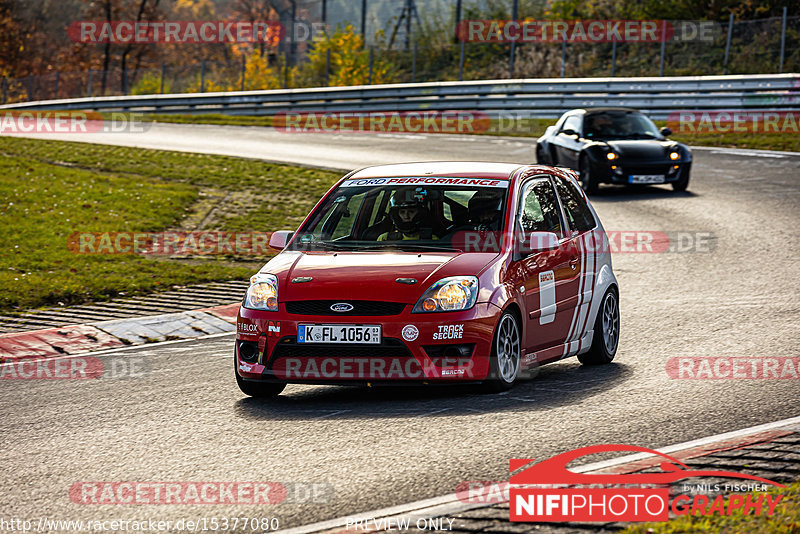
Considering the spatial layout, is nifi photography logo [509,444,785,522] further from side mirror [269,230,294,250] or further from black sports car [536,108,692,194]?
black sports car [536,108,692,194]

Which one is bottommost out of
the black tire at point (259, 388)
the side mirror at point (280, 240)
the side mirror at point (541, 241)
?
the black tire at point (259, 388)

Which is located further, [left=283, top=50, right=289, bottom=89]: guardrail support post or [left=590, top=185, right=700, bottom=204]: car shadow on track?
[left=283, top=50, right=289, bottom=89]: guardrail support post

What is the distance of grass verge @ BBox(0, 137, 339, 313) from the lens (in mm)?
→ 12930

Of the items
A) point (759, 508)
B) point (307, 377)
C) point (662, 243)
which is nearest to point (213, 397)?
point (307, 377)

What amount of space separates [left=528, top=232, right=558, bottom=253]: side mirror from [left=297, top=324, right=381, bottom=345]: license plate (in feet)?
5.07

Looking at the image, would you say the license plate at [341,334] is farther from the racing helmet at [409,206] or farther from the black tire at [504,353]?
the racing helmet at [409,206]

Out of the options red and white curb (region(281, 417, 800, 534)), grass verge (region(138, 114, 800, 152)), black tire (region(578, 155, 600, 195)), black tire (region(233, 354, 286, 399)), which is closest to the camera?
red and white curb (region(281, 417, 800, 534))

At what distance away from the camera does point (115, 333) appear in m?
10.6

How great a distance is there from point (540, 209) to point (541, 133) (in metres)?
22.1

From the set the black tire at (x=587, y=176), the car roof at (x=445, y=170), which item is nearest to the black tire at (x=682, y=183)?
the black tire at (x=587, y=176)

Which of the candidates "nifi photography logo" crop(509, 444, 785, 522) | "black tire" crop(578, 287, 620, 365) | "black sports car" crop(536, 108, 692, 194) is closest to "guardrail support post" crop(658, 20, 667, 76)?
"black sports car" crop(536, 108, 692, 194)

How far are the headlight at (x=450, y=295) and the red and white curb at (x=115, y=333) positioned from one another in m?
3.91

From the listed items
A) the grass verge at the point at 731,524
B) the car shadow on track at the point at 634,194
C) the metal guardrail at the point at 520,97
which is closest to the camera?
the grass verge at the point at 731,524

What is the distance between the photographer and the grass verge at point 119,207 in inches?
509
